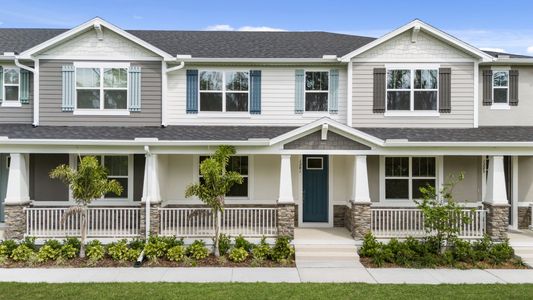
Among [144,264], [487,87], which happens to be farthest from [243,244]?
[487,87]

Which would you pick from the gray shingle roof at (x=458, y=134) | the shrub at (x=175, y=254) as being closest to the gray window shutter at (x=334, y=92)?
the gray shingle roof at (x=458, y=134)

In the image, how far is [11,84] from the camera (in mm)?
14180

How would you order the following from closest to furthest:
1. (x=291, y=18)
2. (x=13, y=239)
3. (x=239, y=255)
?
(x=239, y=255) < (x=13, y=239) < (x=291, y=18)

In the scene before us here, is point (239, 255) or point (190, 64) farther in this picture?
point (190, 64)

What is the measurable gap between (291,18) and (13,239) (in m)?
21.2

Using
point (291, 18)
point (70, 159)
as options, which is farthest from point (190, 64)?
point (291, 18)

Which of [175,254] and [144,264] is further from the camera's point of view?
[175,254]

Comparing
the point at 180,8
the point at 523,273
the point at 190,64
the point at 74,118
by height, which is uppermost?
the point at 180,8

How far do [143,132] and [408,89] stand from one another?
884 cm

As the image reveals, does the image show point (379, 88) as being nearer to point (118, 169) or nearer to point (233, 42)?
point (233, 42)

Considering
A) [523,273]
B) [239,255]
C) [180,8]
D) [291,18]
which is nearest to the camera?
[523,273]

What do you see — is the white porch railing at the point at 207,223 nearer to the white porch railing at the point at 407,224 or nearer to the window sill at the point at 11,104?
the white porch railing at the point at 407,224

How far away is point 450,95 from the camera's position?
46.0 ft

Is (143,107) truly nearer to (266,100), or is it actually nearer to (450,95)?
(266,100)
